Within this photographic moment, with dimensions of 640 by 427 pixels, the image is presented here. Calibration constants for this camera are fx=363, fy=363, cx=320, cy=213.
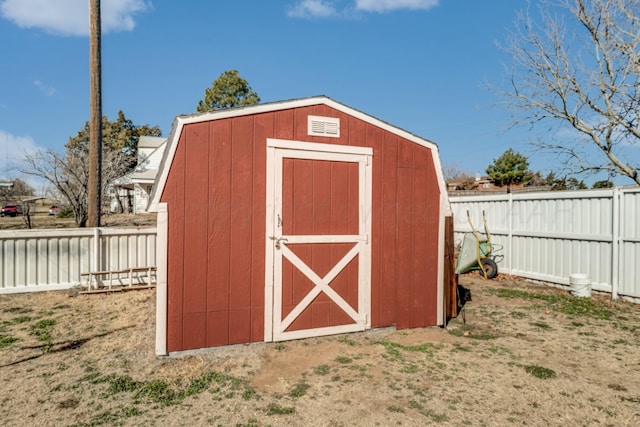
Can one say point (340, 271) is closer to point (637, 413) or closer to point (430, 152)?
point (430, 152)

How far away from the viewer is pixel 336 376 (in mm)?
3723

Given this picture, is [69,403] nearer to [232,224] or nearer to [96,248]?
[232,224]

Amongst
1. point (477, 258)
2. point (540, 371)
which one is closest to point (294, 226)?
point (540, 371)

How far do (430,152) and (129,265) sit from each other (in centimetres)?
671

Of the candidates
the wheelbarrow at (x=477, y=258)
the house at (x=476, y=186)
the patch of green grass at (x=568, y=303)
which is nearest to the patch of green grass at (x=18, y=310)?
the patch of green grass at (x=568, y=303)

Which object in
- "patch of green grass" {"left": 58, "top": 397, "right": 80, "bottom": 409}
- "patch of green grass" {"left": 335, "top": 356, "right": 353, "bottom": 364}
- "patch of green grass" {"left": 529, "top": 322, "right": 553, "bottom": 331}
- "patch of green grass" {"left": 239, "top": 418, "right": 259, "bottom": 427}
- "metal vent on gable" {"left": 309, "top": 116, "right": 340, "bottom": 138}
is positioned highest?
"metal vent on gable" {"left": 309, "top": 116, "right": 340, "bottom": 138}

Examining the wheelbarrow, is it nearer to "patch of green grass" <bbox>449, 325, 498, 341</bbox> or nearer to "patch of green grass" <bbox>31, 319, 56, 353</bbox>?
"patch of green grass" <bbox>449, 325, 498, 341</bbox>

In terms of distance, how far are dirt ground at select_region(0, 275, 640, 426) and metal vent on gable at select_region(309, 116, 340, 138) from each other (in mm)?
2669

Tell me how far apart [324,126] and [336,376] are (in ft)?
9.81

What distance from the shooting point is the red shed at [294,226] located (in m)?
4.09

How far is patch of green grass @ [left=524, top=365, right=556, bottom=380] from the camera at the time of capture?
3.74 metres

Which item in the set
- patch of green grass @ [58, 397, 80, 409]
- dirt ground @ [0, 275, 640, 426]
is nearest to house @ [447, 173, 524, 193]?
dirt ground @ [0, 275, 640, 426]

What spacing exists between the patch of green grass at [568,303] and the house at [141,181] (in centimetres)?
1575

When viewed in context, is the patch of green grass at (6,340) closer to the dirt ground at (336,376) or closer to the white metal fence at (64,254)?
the dirt ground at (336,376)
